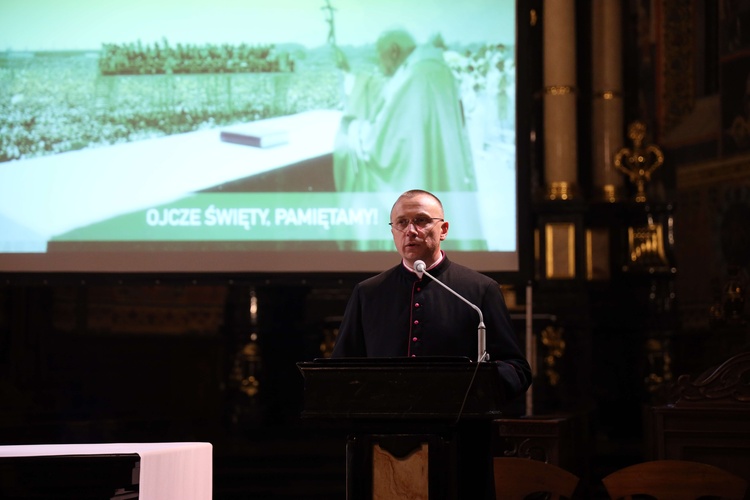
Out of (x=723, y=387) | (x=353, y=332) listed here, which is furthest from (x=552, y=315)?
(x=353, y=332)

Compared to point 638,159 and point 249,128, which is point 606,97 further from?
point 249,128

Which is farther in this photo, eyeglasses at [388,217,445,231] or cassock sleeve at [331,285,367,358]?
cassock sleeve at [331,285,367,358]

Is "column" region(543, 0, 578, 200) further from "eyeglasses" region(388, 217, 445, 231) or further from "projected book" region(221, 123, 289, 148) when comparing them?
"eyeglasses" region(388, 217, 445, 231)

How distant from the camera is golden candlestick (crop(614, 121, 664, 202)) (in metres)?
8.02

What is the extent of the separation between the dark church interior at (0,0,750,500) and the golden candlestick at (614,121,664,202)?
2 centimetres

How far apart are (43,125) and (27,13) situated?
0.76 meters

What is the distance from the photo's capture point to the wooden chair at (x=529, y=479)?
3.87m

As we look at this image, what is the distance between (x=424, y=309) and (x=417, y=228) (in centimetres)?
27

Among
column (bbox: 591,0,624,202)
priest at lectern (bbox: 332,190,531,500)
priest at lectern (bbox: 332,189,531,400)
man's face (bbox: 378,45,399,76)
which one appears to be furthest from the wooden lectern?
column (bbox: 591,0,624,202)

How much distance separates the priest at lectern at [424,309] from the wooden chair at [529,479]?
20.5 inches

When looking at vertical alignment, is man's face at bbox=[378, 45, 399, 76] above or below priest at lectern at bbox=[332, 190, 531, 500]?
above

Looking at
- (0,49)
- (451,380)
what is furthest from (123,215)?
(451,380)

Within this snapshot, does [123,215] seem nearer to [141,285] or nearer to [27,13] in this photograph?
[141,285]

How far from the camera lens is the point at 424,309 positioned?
3656 millimetres
